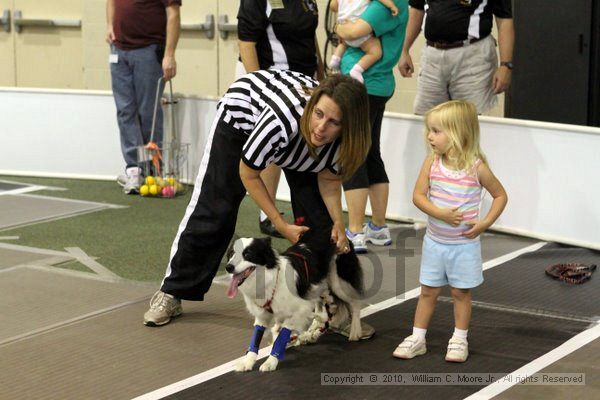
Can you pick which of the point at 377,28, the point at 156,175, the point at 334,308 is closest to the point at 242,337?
the point at 334,308

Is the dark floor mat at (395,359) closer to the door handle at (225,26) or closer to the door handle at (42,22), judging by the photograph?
the door handle at (225,26)

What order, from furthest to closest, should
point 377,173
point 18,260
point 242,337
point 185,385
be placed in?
point 377,173 → point 18,260 → point 242,337 → point 185,385

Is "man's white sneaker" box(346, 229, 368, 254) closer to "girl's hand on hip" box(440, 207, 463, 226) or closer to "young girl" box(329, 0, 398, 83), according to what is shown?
"young girl" box(329, 0, 398, 83)

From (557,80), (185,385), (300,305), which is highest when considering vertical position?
(557,80)

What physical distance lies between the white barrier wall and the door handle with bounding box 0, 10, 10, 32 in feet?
8.46

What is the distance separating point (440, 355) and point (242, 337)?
784 millimetres

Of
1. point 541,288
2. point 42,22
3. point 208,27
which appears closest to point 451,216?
point 541,288

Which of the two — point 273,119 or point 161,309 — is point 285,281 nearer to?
point 273,119

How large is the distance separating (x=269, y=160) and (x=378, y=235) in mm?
1967

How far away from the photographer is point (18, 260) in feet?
16.6

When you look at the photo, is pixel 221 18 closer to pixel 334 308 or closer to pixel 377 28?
pixel 377 28

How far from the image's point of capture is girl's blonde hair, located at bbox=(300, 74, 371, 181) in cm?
336

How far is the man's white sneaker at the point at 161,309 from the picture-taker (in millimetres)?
4027

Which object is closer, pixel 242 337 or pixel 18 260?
pixel 242 337
